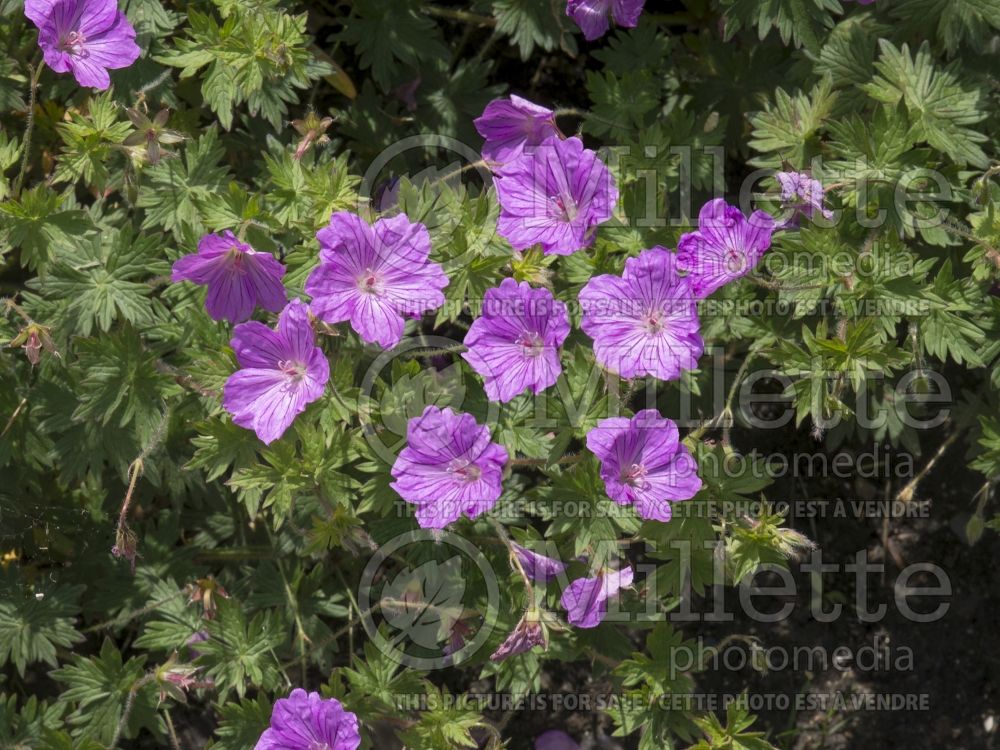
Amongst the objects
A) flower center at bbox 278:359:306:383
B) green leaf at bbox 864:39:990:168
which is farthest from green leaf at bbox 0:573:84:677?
green leaf at bbox 864:39:990:168

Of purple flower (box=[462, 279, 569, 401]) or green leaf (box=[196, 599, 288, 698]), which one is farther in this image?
green leaf (box=[196, 599, 288, 698])

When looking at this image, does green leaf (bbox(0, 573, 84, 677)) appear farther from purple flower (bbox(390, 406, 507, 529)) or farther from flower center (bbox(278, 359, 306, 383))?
purple flower (bbox(390, 406, 507, 529))

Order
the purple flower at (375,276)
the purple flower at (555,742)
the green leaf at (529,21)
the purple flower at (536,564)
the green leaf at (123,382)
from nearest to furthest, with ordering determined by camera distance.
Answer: the purple flower at (375,276) < the purple flower at (536,564) < the green leaf at (123,382) < the green leaf at (529,21) < the purple flower at (555,742)

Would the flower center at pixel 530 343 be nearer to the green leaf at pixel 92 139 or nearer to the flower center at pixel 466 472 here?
the flower center at pixel 466 472

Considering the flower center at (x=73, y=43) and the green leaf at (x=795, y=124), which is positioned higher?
the green leaf at (x=795, y=124)

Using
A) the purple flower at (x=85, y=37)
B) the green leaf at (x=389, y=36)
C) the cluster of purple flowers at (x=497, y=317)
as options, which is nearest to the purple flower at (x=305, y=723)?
the cluster of purple flowers at (x=497, y=317)

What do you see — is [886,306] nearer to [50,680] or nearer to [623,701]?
[623,701]
